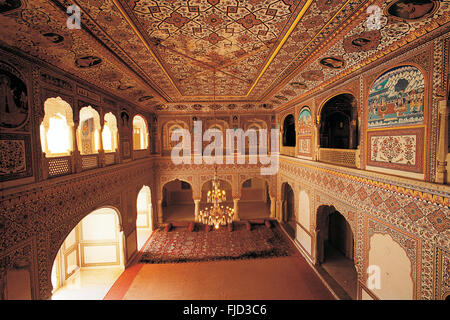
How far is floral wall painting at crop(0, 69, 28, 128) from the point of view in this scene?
3148 millimetres

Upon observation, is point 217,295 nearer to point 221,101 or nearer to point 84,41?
point 84,41

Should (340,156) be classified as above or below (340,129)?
below

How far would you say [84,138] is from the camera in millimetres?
8609

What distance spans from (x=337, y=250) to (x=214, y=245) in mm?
5066

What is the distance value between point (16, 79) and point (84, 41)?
4.15ft

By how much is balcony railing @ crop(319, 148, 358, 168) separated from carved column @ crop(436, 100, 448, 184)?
1.90m

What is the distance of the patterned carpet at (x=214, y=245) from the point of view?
25.4ft

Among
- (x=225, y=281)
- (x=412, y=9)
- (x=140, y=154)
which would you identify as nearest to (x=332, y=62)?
(x=412, y=9)

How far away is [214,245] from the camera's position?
28.0 feet

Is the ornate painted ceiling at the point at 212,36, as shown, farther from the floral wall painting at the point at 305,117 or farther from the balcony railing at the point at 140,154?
the balcony railing at the point at 140,154

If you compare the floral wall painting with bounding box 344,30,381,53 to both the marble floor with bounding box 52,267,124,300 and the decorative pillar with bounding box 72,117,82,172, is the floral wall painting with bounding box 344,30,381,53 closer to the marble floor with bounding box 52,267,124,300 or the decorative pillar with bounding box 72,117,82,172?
the decorative pillar with bounding box 72,117,82,172

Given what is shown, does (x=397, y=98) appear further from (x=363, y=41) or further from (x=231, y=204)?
(x=231, y=204)

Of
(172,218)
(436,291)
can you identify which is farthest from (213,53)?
(172,218)

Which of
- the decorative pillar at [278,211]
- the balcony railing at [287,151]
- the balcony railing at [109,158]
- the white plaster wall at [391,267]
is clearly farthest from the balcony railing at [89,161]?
the decorative pillar at [278,211]
